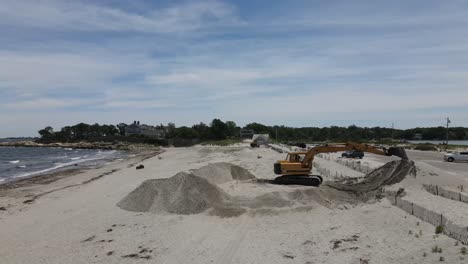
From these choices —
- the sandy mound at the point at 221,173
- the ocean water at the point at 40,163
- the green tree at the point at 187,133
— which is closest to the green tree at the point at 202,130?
the green tree at the point at 187,133

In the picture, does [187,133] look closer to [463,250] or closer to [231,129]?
[231,129]

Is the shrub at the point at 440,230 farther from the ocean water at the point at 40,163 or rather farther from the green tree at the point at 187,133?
the green tree at the point at 187,133

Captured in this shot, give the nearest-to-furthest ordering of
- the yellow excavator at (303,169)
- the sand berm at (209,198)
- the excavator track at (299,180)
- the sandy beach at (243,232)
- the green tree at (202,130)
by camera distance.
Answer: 1. the sandy beach at (243,232)
2. the sand berm at (209,198)
3. the excavator track at (299,180)
4. the yellow excavator at (303,169)
5. the green tree at (202,130)

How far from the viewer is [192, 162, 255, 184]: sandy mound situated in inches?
1138

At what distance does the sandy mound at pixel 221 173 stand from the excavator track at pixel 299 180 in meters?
4.45

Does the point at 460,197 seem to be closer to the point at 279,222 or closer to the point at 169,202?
the point at 279,222

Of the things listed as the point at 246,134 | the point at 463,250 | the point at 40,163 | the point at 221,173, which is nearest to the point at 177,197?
the point at 221,173

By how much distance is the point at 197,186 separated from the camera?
2119cm

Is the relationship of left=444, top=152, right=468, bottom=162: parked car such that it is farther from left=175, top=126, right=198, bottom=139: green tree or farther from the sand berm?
left=175, top=126, right=198, bottom=139: green tree

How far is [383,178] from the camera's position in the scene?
26281 mm

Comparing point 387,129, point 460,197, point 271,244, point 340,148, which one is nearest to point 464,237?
point 271,244

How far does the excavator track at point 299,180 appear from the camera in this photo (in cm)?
2509

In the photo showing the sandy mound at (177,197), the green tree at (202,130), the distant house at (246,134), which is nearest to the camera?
the sandy mound at (177,197)

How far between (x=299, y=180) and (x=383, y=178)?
4.86 m
